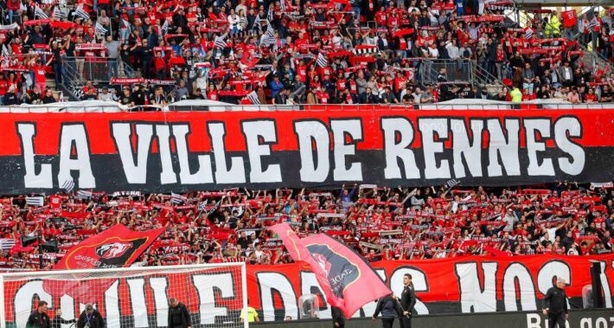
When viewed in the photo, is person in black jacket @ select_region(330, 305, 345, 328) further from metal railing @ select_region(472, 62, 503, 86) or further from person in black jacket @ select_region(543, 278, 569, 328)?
metal railing @ select_region(472, 62, 503, 86)

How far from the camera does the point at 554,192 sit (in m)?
37.3

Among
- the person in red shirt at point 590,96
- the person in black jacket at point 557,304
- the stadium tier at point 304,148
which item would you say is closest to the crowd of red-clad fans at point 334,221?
the stadium tier at point 304,148

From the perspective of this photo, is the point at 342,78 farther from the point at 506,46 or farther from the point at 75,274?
the point at 75,274

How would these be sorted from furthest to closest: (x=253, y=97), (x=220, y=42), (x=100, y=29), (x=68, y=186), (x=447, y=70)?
(x=447, y=70) → (x=220, y=42) → (x=100, y=29) → (x=253, y=97) → (x=68, y=186)

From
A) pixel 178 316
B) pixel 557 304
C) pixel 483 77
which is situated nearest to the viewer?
pixel 178 316

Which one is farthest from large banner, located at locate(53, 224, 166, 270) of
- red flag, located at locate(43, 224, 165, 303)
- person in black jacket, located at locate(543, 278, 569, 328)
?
person in black jacket, located at locate(543, 278, 569, 328)

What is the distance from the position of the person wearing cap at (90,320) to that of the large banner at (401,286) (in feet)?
2.20

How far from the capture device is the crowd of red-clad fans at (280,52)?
35562mm

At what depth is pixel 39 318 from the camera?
23656 millimetres

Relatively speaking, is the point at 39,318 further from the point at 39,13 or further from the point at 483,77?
the point at 483,77

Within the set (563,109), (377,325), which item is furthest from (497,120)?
(377,325)

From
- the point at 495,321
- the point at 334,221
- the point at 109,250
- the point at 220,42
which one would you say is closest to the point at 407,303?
the point at 495,321

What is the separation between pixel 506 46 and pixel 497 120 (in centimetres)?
457

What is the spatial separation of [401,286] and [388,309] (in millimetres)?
4031
